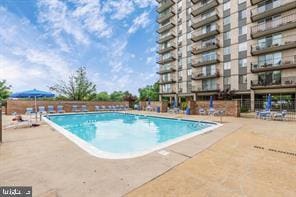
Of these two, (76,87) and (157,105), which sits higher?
(76,87)

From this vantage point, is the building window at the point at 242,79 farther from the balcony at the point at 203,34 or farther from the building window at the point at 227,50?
the balcony at the point at 203,34

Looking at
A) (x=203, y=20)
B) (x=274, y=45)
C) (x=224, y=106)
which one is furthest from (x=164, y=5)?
(x=224, y=106)

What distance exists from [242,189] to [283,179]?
1122mm

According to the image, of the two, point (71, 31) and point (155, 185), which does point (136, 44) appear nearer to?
point (71, 31)

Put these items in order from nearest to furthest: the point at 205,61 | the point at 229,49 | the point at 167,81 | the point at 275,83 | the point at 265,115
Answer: the point at 265,115 → the point at 275,83 → the point at 229,49 → the point at 205,61 → the point at 167,81

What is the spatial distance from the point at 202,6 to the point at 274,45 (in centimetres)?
1431

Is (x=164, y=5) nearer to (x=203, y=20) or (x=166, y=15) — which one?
(x=166, y=15)

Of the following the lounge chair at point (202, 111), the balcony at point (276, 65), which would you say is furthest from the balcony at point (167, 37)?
the lounge chair at point (202, 111)

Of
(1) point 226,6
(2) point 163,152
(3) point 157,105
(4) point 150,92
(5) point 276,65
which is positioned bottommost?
(2) point 163,152

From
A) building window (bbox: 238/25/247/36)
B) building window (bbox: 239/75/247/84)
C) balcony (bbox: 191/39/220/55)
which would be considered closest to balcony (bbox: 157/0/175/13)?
balcony (bbox: 191/39/220/55)

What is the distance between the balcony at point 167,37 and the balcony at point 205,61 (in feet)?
29.3

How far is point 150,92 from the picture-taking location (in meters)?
47.9

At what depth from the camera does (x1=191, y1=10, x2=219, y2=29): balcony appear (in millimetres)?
30250

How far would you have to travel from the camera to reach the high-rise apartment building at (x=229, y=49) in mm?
23188
